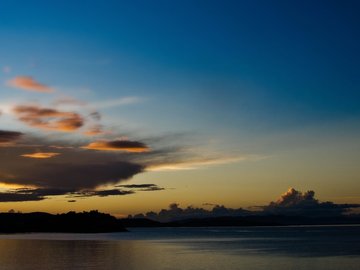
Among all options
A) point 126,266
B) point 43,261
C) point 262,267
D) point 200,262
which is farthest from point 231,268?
point 43,261

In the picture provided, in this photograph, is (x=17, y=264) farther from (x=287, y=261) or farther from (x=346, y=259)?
(x=346, y=259)

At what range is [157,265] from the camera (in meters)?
82.2

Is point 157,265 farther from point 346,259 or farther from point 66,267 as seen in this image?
point 346,259

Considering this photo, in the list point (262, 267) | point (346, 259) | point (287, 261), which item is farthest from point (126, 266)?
point (346, 259)

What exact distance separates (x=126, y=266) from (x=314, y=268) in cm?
2960

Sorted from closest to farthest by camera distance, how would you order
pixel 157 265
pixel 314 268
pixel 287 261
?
pixel 314 268, pixel 157 265, pixel 287 261

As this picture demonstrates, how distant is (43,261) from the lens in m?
89.9

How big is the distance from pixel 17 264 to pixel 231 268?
119 feet

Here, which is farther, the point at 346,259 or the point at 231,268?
the point at 346,259

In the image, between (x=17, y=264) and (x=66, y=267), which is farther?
(x=17, y=264)

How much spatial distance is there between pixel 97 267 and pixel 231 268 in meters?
20.9

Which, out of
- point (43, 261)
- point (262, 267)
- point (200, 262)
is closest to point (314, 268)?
point (262, 267)

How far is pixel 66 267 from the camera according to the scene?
254 ft

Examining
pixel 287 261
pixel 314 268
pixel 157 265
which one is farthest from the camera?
pixel 287 261
